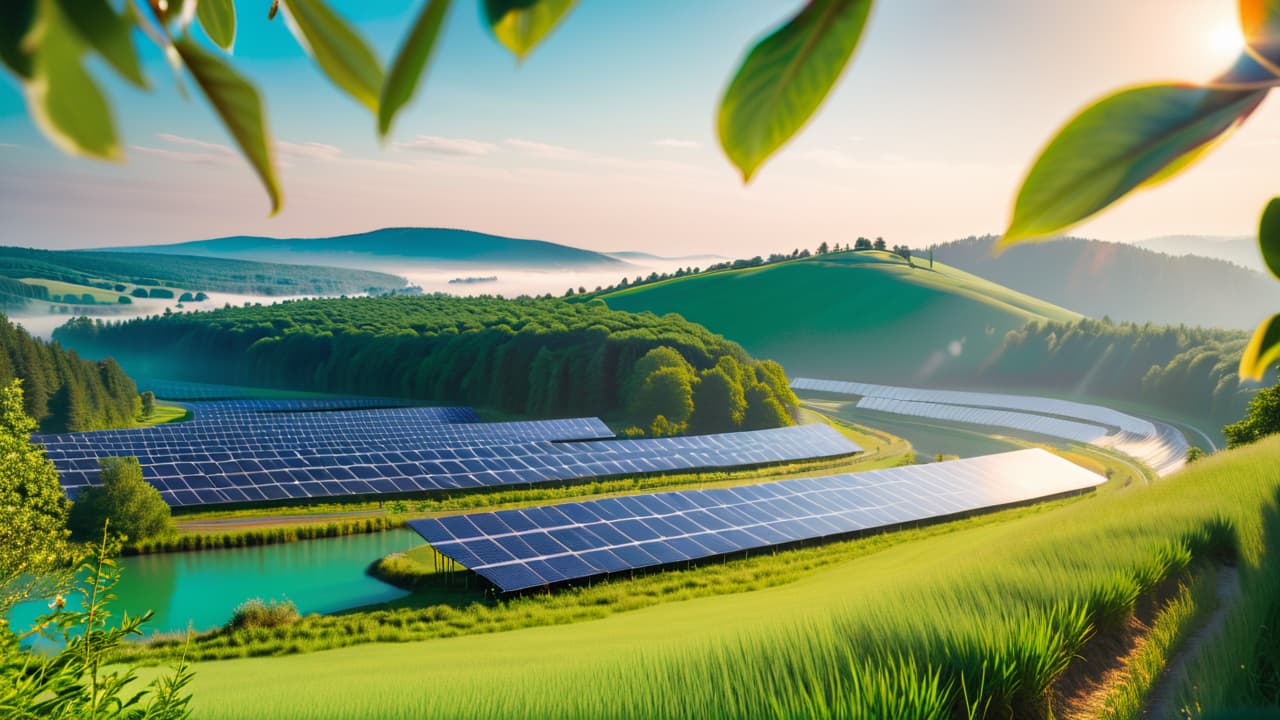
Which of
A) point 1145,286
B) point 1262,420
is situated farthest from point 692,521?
point 1145,286

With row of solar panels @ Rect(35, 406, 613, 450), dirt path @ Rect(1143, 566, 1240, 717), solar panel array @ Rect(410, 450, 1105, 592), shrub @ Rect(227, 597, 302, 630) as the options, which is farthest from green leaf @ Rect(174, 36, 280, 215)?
row of solar panels @ Rect(35, 406, 613, 450)

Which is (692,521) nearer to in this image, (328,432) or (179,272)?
(328,432)

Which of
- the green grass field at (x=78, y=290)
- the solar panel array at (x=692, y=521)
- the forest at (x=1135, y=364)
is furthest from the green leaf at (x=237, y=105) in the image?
the green grass field at (x=78, y=290)

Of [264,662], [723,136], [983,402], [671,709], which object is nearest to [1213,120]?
[723,136]

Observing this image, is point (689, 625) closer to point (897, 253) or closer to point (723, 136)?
point (723, 136)

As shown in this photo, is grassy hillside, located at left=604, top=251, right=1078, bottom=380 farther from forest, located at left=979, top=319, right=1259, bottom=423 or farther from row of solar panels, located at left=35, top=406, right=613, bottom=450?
row of solar panels, located at left=35, top=406, right=613, bottom=450

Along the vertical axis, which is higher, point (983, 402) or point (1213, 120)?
point (1213, 120)

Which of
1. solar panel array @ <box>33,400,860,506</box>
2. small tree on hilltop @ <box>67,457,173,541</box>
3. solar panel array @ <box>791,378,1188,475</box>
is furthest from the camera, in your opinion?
solar panel array @ <box>791,378,1188,475</box>
